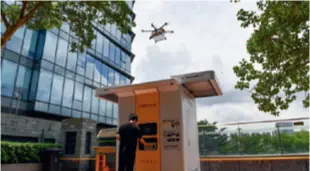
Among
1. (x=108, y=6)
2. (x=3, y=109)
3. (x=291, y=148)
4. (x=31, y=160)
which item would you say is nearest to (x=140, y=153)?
(x=108, y=6)

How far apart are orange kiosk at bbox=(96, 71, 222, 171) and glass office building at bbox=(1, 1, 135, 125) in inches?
332

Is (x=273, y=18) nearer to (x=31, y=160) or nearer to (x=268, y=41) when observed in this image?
(x=268, y=41)

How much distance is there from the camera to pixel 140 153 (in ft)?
16.5

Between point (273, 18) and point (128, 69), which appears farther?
point (128, 69)

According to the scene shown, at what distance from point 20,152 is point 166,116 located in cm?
860

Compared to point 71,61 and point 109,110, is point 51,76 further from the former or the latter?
point 109,110

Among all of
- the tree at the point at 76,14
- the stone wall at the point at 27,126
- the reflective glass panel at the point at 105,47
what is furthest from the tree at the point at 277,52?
the reflective glass panel at the point at 105,47

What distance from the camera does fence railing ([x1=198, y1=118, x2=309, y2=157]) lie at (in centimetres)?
819

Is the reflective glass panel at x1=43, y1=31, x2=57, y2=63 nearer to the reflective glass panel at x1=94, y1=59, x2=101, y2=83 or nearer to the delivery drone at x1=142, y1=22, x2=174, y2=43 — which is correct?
the reflective glass panel at x1=94, y1=59, x2=101, y2=83

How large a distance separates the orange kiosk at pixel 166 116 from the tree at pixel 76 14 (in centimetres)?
175

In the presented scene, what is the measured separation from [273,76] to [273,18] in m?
1.89

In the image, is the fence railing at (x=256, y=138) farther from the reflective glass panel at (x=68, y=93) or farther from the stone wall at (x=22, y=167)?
the reflective glass panel at (x=68, y=93)

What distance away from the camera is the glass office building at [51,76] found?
14.2 metres

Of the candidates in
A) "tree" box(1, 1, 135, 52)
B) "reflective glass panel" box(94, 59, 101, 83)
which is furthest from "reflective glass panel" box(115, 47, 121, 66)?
"tree" box(1, 1, 135, 52)
